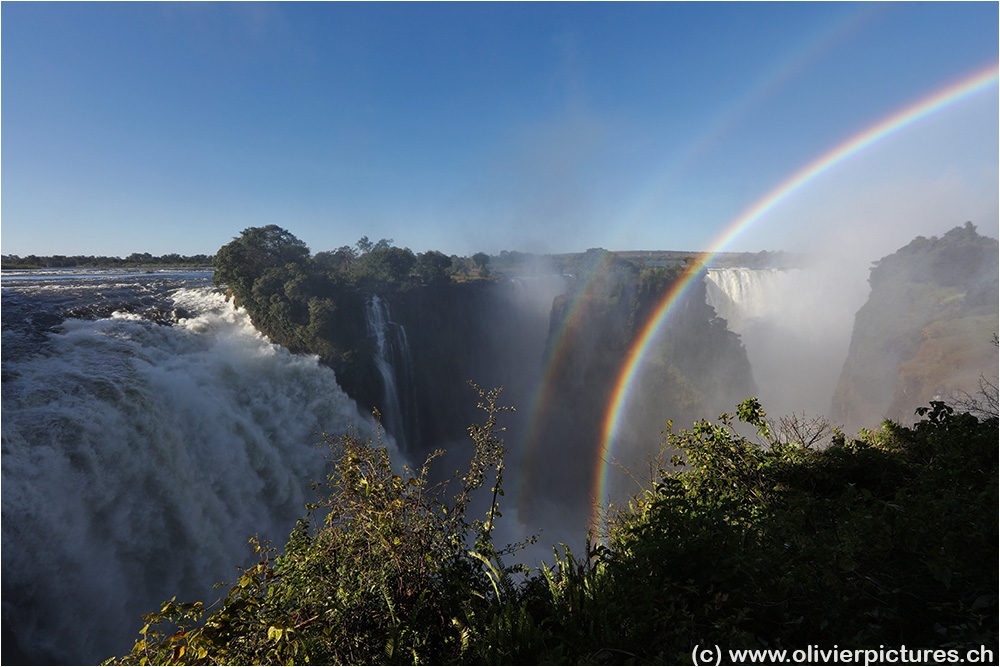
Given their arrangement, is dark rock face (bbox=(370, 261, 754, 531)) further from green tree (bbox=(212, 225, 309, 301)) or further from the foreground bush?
the foreground bush

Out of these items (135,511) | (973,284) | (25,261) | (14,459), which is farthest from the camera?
(25,261)

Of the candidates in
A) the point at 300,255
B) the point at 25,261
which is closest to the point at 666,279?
the point at 300,255

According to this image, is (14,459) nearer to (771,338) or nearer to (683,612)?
(683,612)

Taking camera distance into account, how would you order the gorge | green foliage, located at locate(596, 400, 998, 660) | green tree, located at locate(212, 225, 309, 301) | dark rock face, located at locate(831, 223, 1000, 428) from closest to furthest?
1. green foliage, located at locate(596, 400, 998, 660)
2. the gorge
3. dark rock face, located at locate(831, 223, 1000, 428)
4. green tree, located at locate(212, 225, 309, 301)

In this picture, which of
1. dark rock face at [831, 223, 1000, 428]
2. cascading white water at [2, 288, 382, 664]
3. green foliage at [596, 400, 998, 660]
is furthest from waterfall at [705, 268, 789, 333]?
green foliage at [596, 400, 998, 660]

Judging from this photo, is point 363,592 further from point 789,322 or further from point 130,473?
point 789,322

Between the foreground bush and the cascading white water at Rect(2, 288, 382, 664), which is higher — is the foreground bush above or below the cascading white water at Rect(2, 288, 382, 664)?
above

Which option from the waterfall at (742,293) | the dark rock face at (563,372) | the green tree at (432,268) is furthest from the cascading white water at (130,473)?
the waterfall at (742,293)
